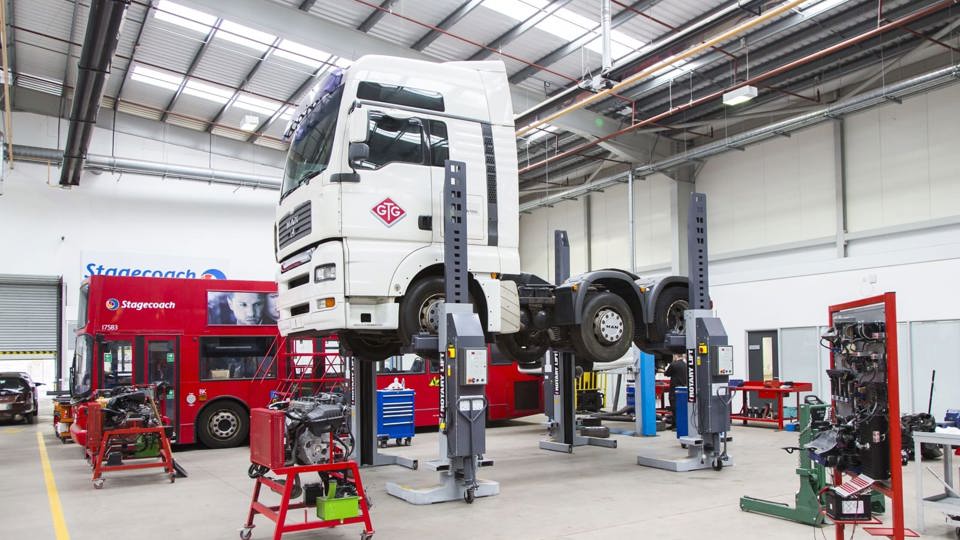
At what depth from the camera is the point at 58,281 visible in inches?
758

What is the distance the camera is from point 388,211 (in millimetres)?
6871

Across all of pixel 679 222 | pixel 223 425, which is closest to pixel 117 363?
pixel 223 425

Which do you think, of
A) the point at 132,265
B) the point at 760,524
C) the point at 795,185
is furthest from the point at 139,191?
the point at 760,524

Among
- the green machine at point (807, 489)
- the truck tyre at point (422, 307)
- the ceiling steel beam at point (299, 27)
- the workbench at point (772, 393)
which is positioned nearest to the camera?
the green machine at point (807, 489)

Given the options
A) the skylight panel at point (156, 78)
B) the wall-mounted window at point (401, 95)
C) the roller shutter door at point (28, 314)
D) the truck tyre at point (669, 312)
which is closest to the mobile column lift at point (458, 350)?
the wall-mounted window at point (401, 95)

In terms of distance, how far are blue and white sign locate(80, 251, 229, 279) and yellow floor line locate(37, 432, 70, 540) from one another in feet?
28.4

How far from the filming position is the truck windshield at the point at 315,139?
6942mm

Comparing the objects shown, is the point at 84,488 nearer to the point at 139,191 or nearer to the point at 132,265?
the point at 132,265

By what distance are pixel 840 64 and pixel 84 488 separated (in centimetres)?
1474

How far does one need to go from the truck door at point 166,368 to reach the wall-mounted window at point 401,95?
6.73 metres

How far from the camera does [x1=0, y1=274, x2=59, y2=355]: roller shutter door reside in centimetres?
1891

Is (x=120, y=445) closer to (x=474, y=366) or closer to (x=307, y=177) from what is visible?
(x=307, y=177)

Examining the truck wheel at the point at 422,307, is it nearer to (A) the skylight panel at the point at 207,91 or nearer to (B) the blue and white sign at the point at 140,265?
(A) the skylight panel at the point at 207,91

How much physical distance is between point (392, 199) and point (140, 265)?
15.0m
